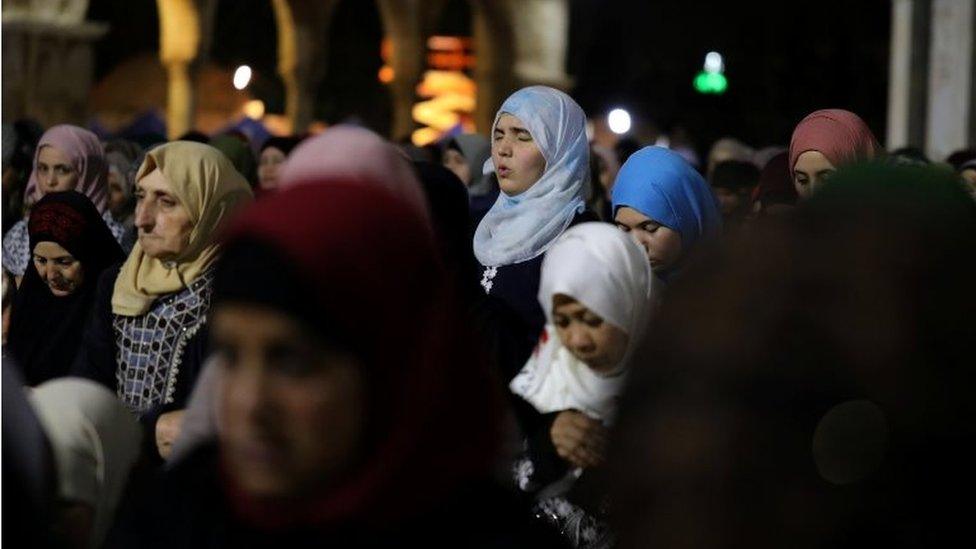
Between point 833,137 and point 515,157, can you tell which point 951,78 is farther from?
point 515,157

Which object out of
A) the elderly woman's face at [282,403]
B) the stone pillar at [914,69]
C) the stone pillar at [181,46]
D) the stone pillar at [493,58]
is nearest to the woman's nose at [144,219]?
the elderly woman's face at [282,403]

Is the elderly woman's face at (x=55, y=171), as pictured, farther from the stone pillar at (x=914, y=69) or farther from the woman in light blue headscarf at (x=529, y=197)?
the stone pillar at (x=914, y=69)

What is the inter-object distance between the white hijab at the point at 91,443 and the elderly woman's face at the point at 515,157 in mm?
2992

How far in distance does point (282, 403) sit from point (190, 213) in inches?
131

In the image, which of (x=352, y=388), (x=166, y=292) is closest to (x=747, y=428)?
(x=352, y=388)

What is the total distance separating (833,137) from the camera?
22.2 ft

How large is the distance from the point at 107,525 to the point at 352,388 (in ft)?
2.61

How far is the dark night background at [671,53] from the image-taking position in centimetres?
3472

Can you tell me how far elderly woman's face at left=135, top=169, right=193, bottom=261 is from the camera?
5535mm

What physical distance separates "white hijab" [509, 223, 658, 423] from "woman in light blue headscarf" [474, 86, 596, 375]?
3.10 ft

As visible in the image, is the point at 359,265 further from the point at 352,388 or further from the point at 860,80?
the point at 860,80

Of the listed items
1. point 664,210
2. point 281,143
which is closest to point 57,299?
point 664,210

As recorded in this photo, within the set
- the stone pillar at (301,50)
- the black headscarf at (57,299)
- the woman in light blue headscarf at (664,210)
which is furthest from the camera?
the stone pillar at (301,50)

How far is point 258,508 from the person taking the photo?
2.45 metres
